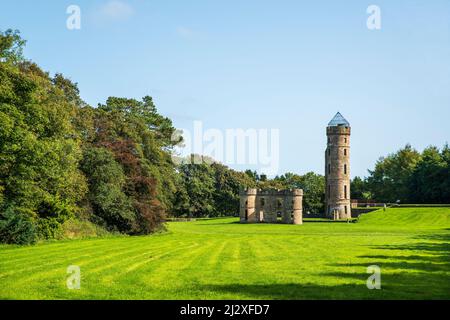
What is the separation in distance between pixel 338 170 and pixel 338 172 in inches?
12.3

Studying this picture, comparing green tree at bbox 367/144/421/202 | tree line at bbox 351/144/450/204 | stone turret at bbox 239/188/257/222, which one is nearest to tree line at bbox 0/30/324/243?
stone turret at bbox 239/188/257/222

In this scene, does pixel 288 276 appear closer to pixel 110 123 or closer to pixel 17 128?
→ pixel 17 128

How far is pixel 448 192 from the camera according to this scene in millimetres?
87625

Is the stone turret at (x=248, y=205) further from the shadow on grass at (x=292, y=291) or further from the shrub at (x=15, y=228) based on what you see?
the shadow on grass at (x=292, y=291)

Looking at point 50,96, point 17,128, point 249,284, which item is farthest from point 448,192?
point 249,284

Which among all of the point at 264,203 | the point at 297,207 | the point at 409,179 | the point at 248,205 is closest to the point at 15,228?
the point at 297,207

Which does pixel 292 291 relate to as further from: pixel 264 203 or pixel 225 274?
pixel 264 203

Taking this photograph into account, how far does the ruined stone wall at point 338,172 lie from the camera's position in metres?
90.0

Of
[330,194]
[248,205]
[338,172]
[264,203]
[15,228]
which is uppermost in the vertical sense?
[338,172]

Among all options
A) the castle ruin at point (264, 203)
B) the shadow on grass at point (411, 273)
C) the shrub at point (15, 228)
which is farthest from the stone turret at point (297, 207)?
the shadow on grass at point (411, 273)

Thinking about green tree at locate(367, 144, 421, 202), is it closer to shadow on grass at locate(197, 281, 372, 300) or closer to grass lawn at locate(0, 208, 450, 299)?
grass lawn at locate(0, 208, 450, 299)

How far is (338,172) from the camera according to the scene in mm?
91062

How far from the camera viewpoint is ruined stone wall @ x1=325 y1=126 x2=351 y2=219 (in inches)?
3543
